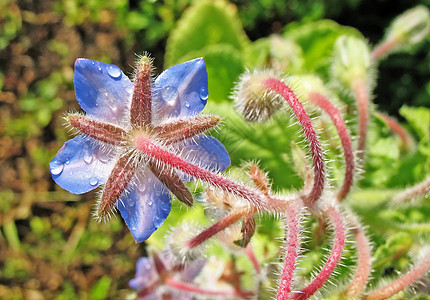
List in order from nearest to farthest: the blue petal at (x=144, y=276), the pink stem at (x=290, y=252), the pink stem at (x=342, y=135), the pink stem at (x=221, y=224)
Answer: the pink stem at (x=290, y=252) → the pink stem at (x=221, y=224) → the pink stem at (x=342, y=135) → the blue petal at (x=144, y=276)

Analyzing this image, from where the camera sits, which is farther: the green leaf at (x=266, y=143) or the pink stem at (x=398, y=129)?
the pink stem at (x=398, y=129)

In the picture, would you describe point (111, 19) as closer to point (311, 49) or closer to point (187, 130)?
point (311, 49)

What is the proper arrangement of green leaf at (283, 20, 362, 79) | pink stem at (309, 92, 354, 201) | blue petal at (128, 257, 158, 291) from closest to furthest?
pink stem at (309, 92, 354, 201), blue petal at (128, 257, 158, 291), green leaf at (283, 20, 362, 79)

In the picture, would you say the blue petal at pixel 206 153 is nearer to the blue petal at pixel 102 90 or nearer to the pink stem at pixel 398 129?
the blue petal at pixel 102 90

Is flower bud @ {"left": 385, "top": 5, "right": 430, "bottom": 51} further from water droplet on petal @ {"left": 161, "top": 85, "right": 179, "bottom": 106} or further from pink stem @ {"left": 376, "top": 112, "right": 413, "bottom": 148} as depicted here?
water droplet on petal @ {"left": 161, "top": 85, "right": 179, "bottom": 106}

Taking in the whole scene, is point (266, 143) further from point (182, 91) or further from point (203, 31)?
point (203, 31)

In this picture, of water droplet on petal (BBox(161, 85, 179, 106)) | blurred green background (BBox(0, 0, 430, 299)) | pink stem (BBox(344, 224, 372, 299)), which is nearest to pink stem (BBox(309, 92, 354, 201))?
pink stem (BBox(344, 224, 372, 299))

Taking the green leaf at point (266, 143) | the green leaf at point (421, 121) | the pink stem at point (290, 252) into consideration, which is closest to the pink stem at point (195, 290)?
the green leaf at point (266, 143)
